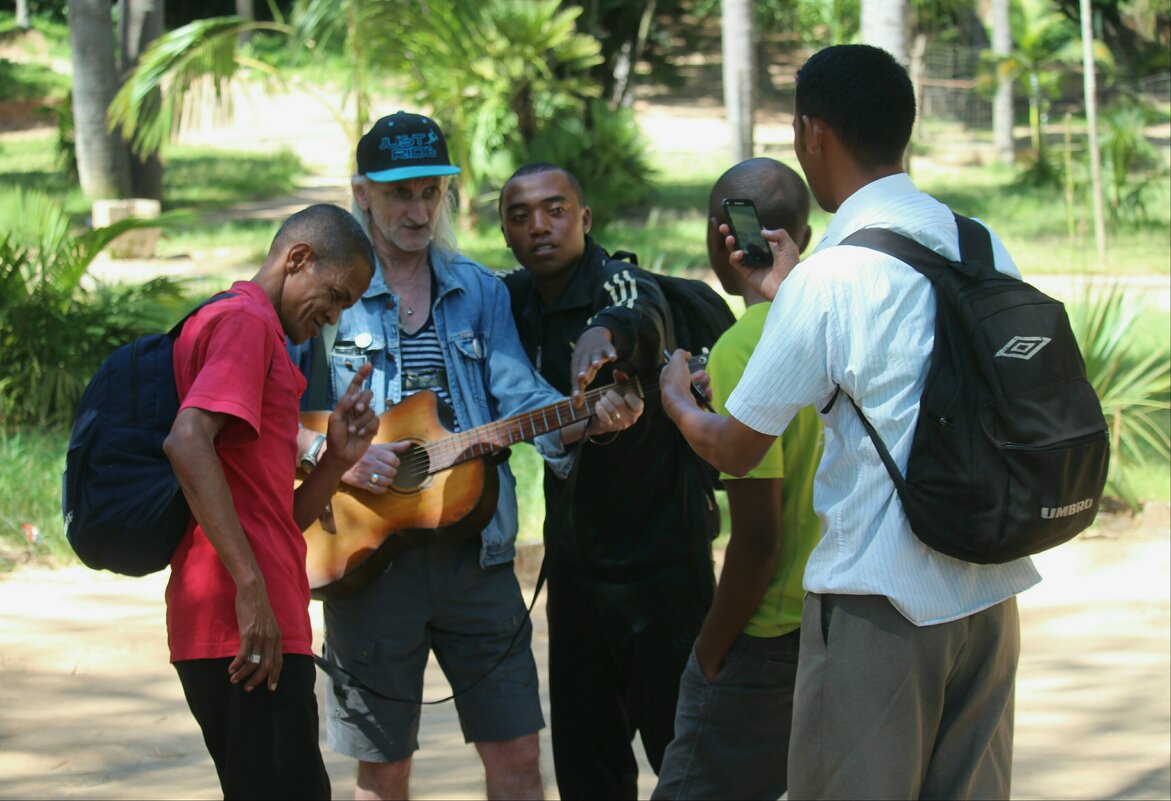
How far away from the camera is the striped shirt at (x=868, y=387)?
2.44 m

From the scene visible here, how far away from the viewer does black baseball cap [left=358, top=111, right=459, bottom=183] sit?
151 inches

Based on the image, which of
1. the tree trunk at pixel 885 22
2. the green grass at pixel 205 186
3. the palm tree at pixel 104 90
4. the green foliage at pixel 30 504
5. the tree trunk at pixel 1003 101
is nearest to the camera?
the green foliage at pixel 30 504

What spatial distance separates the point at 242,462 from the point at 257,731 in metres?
0.57

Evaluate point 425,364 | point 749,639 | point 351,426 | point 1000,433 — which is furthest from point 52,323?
point 1000,433

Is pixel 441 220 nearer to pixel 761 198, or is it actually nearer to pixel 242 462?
pixel 761 198

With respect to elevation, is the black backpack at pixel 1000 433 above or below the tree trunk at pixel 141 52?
below

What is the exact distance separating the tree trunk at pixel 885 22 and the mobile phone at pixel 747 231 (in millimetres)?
7438

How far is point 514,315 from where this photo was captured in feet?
13.4

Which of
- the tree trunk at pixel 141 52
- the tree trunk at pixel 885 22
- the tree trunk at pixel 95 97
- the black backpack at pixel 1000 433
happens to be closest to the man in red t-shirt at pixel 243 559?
the black backpack at pixel 1000 433

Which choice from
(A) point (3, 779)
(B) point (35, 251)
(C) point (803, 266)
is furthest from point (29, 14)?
(C) point (803, 266)

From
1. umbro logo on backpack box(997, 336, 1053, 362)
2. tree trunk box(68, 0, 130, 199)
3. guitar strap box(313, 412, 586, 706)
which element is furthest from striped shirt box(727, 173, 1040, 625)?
tree trunk box(68, 0, 130, 199)

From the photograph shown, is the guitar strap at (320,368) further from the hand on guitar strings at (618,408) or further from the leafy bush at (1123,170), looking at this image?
the leafy bush at (1123,170)

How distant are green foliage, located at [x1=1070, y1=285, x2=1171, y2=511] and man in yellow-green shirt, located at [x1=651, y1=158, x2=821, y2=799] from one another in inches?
206

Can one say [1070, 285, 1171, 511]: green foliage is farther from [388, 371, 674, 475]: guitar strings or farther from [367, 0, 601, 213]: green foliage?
[367, 0, 601, 213]: green foliage
